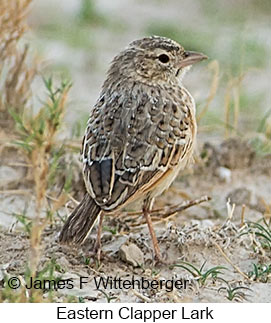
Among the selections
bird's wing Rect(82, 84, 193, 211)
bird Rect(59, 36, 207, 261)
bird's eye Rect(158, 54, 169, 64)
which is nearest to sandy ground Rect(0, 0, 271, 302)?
bird Rect(59, 36, 207, 261)

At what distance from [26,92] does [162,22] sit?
16.1 ft

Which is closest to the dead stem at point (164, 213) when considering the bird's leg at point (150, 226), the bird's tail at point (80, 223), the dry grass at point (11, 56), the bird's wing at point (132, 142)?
the bird's leg at point (150, 226)

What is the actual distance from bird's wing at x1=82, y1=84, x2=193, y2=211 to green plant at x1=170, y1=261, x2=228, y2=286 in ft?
1.85

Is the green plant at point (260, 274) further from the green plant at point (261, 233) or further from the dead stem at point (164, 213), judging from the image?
the dead stem at point (164, 213)

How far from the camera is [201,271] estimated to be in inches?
245

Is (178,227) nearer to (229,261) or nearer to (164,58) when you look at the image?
(229,261)

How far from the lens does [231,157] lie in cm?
830

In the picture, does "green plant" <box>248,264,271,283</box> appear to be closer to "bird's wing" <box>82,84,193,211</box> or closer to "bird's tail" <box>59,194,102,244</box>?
"bird's wing" <box>82,84,193,211</box>

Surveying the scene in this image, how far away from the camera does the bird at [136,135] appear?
6.00m

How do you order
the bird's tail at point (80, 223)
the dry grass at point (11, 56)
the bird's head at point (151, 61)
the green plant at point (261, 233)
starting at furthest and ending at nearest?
the dry grass at point (11, 56)
the bird's head at point (151, 61)
the green plant at point (261, 233)
the bird's tail at point (80, 223)

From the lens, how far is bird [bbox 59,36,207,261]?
6.00 metres

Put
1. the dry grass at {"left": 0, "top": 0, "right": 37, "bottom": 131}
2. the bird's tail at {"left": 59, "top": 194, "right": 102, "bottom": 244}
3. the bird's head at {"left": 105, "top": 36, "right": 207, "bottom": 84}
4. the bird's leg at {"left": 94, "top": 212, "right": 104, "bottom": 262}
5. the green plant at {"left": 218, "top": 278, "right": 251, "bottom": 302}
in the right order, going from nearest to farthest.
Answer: the green plant at {"left": 218, "top": 278, "right": 251, "bottom": 302}, the bird's tail at {"left": 59, "top": 194, "right": 102, "bottom": 244}, the bird's leg at {"left": 94, "top": 212, "right": 104, "bottom": 262}, the bird's head at {"left": 105, "top": 36, "right": 207, "bottom": 84}, the dry grass at {"left": 0, "top": 0, "right": 37, "bottom": 131}

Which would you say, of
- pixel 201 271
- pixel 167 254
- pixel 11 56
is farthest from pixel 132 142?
pixel 11 56

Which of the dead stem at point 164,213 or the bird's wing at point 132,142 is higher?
the bird's wing at point 132,142
